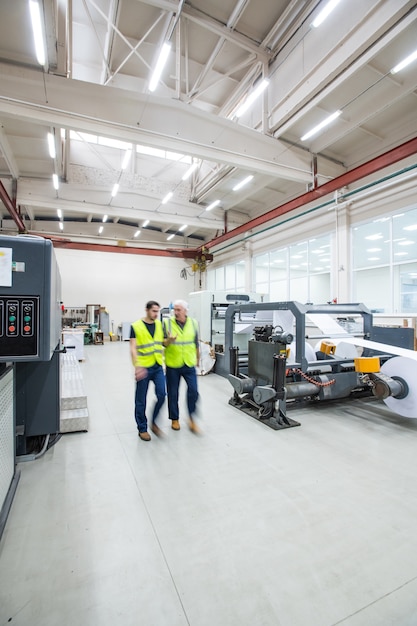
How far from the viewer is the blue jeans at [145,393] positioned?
295 cm

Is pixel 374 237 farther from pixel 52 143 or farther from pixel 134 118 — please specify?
pixel 52 143

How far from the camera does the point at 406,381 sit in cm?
330

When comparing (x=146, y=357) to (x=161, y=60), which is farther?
(x=161, y=60)

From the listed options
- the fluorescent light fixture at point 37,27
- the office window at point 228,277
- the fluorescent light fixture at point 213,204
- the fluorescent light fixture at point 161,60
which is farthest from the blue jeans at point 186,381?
the office window at point 228,277

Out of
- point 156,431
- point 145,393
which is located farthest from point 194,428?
point 145,393

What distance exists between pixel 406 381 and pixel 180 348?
251cm

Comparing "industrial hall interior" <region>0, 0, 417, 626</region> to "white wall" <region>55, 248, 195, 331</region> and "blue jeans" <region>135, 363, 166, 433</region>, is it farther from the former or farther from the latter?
"white wall" <region>55, 248, 195, 331</region>

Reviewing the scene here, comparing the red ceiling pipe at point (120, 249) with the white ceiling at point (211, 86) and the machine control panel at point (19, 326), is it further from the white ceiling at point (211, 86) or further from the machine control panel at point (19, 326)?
the machine control panel at point (19, 326)

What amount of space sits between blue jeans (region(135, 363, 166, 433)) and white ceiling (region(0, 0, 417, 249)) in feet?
15.0

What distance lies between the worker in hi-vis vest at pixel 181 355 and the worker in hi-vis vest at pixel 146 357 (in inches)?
3.9

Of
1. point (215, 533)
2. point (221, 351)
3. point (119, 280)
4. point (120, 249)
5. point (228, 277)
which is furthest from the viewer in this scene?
point (119, 280)

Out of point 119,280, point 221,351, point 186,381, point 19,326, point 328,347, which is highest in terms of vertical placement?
point 119,280

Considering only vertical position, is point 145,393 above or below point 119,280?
below

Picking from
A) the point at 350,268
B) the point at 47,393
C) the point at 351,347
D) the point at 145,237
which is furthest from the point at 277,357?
the point at 145,237
